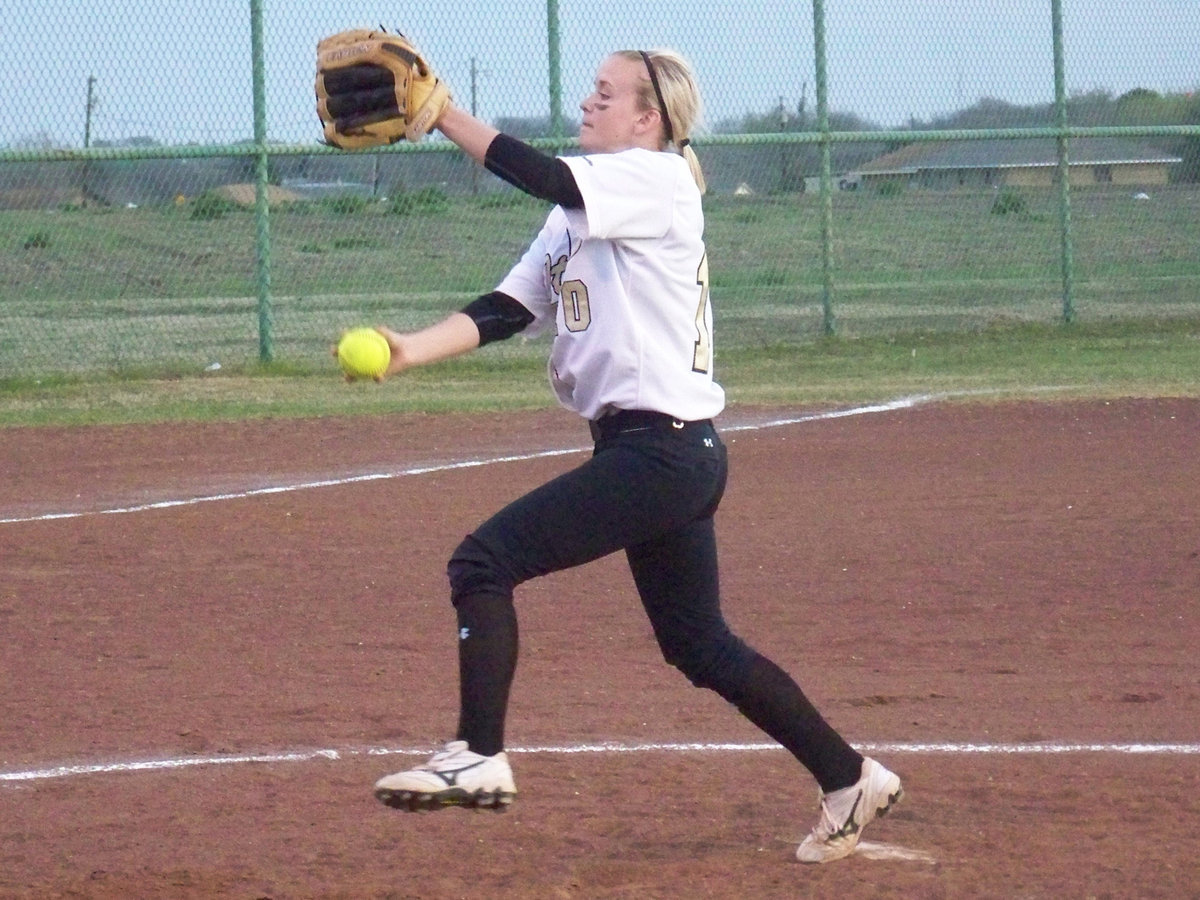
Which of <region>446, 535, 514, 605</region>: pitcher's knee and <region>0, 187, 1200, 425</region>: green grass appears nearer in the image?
<region>446, 535, 514, 605</region>: pitcher's knee

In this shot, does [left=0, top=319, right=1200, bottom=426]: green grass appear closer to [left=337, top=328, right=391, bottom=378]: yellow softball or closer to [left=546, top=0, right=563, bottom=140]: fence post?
[left=546, top=0, right=563, bottom=140]: fence post

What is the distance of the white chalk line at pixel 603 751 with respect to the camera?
15.5ft

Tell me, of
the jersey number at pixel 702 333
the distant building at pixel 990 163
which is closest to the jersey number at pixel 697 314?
the jersey number at pixel 702 333

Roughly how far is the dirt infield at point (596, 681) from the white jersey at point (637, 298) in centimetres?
104

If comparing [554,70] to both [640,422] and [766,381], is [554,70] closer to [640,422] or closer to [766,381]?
[766,381]

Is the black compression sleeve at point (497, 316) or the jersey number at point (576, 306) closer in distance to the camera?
the jersey number at point (576, 306)

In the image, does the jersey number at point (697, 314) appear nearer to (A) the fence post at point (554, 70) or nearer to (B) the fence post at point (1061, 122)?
(A) the fence post at point (554, 70)

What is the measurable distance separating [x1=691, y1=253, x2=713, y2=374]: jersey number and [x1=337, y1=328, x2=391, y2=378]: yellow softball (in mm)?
640


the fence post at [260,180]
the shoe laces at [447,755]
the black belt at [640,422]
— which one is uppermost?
the fence post at [260,180]

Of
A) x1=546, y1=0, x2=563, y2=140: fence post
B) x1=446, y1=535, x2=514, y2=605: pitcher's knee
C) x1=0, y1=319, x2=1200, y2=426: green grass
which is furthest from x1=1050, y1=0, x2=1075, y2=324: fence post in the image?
x1=446, y1=535, x2=514, y2=605: pitcher's knee

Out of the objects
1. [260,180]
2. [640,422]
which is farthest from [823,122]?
[640,422]

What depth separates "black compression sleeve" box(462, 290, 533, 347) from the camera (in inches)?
156

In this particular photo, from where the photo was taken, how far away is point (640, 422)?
3.69 meters

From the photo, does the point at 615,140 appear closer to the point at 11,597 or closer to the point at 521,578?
the point at 521,578
